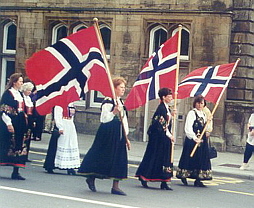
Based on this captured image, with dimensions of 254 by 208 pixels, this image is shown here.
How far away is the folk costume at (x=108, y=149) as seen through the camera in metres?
11.9

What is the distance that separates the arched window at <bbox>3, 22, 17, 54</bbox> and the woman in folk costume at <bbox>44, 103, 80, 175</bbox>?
12.9m

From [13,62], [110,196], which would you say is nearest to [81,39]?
[110,196]

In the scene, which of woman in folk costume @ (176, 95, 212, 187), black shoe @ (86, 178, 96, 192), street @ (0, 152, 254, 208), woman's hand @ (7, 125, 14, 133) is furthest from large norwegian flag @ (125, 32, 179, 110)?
woman's hand @ (7, 125, 14, 133)

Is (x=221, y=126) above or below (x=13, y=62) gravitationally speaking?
below

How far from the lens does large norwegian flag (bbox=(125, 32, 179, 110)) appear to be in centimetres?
1347

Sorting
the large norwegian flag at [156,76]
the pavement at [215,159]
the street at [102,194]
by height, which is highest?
the large norwegian flag at [156,76]

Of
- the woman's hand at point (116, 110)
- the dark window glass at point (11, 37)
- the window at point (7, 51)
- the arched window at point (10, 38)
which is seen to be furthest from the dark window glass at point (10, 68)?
the woman's hand at point (116, 110)

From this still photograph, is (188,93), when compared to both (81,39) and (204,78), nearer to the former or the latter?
(204,78)

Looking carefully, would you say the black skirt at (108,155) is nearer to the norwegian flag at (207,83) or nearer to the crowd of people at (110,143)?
the crowd of people at (110,143)

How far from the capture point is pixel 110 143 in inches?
470

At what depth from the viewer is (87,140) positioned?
23.3 metres

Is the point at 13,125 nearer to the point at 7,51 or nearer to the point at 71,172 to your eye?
the point at 71,172

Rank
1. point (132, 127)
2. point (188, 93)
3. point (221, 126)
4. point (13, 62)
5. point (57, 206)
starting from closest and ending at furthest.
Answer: point (57, 206) → point (188, 93) → point (221, 126) → point (132, 127) → point (13, 62)

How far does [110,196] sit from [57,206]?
5.05ft
